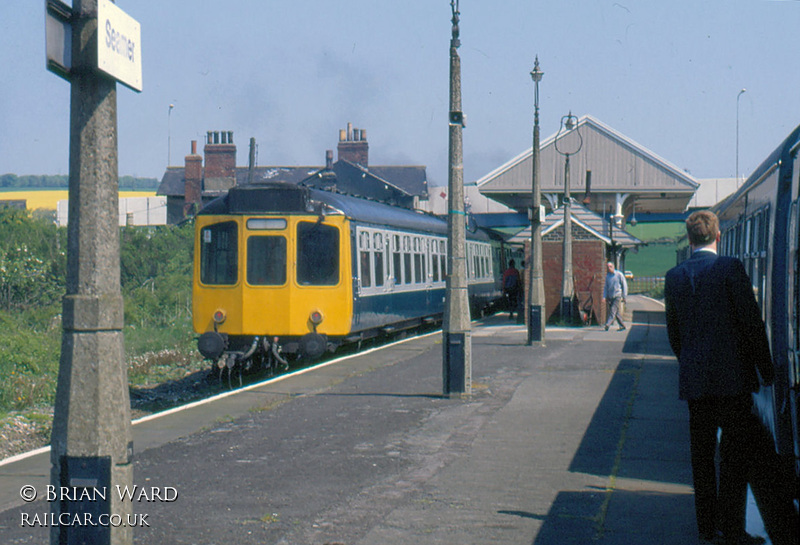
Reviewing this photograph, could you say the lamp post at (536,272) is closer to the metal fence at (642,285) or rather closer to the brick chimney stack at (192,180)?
the brick chimney stack at (192,180)

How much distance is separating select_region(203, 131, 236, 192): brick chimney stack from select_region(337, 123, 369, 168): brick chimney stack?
8.13m

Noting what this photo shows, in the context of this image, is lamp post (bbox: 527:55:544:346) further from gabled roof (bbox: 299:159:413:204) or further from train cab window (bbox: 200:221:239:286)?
→ gabled roof (bbox: 299:159:413:204)

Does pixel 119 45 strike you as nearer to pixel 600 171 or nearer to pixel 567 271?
pixel 567 271

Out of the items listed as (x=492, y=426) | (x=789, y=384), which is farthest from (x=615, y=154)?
(x=789, y=384)

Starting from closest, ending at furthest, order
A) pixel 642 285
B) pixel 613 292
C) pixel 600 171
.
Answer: pixel 613 292 → pixel 600 171 → pixel 642 285

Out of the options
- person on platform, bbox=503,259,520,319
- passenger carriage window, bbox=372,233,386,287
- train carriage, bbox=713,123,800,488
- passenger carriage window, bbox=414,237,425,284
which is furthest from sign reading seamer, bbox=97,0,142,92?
person on platform, bbox=503,259,520,319

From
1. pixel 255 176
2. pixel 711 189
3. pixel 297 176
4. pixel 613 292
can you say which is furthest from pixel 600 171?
pixel 297 176

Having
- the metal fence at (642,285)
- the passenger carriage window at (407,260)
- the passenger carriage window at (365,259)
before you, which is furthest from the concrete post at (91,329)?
the metal fence at (642,285)

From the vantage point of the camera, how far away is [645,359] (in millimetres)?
17000

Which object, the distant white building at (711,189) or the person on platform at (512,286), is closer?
the person on platform at (512,286)

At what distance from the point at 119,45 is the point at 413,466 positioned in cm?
464

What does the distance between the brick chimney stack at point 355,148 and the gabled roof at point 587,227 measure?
35.0 metres

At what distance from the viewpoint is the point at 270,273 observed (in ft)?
53.3

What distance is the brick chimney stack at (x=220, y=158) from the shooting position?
57906 millimetres
